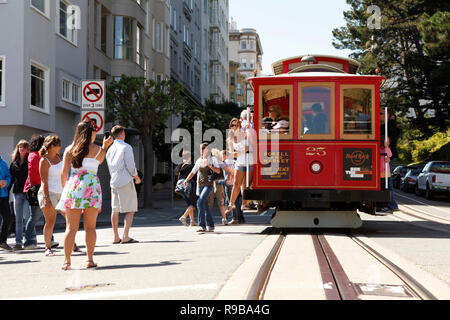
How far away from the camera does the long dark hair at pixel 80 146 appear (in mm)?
7336

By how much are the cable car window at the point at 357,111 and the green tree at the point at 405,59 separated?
893 inches

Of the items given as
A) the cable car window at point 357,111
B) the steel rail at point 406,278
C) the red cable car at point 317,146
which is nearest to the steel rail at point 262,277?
the steel rail at point 406,278

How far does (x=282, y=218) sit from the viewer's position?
1188 cm

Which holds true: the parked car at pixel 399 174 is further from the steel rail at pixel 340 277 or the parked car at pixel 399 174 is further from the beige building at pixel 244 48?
the beige building at pixel 244 48

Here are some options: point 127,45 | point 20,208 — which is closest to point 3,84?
point 20,208

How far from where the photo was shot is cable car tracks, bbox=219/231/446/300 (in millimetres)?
5453

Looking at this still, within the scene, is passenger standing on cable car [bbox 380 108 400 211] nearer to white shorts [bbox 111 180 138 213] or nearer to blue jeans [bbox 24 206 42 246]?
white shorts [bbox 111 180 138 213]

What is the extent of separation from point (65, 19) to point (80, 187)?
60.5 ft

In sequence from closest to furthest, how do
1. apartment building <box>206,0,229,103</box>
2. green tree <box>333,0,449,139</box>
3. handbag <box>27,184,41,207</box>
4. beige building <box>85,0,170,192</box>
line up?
handbag <box>27,184,41,207</box>
beige building <box>85,0,170,192</box>
green tree <box>333,0,449,139</box>
apartment building <box>206,0,229,103</box>

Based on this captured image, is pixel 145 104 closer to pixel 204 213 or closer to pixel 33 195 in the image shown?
pixel 204 213

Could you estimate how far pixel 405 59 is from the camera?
36.1 meters

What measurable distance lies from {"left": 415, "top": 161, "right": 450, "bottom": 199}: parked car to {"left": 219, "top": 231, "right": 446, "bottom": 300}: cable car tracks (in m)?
19.8

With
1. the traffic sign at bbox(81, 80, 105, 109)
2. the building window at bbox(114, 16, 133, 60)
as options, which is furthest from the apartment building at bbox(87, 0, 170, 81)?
the traffic sign at bbox(81, 80, 105, 109)
